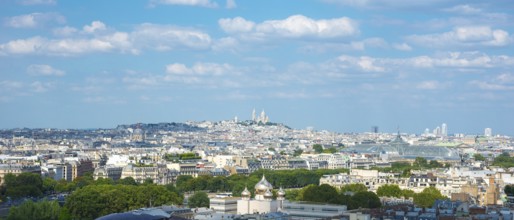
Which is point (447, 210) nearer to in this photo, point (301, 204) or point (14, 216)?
point (301, 204)

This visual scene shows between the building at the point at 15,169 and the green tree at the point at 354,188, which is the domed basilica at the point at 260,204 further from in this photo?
the building at the point at 15,169

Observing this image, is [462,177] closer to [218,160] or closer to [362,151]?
[218,160]

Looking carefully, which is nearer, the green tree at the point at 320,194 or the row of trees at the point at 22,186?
the green tree at the point at 320,194

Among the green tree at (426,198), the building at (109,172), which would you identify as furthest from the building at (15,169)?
the green tree at (426,198)

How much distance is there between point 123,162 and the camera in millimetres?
111312

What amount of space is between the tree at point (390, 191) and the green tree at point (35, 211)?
26869mm

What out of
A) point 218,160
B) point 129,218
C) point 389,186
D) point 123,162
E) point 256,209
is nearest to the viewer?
point 129,218

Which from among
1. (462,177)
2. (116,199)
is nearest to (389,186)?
(462,177)

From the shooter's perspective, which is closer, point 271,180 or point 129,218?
point 129,218

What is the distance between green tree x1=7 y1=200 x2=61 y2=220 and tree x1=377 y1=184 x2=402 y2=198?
26869mm

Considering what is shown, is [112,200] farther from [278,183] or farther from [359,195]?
[278,183]

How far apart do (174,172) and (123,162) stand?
1156 cm

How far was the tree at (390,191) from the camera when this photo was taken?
7038 cm

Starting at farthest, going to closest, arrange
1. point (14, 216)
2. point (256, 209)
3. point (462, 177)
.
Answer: point (462, 177) → point (256, 209) → point (14, 216)
